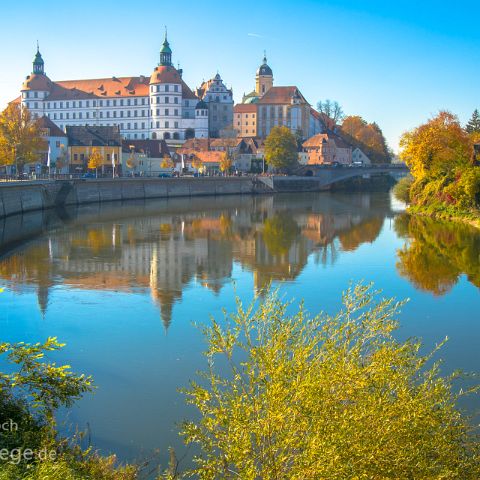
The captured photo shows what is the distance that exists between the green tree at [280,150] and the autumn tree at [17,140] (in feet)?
122

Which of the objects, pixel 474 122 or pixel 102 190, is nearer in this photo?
pixel 102 190

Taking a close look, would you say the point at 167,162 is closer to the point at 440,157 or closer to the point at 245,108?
the point at 245,108

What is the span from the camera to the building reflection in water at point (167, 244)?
2639 cm

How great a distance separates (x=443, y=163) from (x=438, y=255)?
80.5 feet

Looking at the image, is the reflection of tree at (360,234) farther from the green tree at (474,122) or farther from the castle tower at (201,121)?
the castle tower at (201,121)

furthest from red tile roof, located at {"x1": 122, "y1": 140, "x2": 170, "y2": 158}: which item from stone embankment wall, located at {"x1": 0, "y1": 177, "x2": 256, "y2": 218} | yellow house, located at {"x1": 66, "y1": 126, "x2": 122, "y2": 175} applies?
stone embankment wall, located at {"x1": 0, "y1": 177, "x2": 256, "y2": 218}

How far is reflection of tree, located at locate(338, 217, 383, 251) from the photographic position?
38812 millimetres

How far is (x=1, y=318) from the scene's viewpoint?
2017cm

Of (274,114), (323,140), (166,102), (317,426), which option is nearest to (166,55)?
(166,102)

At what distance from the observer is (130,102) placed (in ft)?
439

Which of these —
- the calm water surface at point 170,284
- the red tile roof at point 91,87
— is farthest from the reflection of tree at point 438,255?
the red tile roof at point 91,87

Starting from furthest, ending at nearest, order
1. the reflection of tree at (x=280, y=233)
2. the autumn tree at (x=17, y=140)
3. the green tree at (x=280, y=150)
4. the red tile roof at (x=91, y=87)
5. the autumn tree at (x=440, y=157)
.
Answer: the red tile roof at (x=91, y=87), the green tree at (x=280, y=150), the autumn tree at (x=17, y=140), the autumn tree at (x=440, y=157), the reflection of tree at (x=280, y=233)

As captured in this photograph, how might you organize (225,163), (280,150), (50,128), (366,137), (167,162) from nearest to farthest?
(50,128)
(167,162)
(280,150)
(225,163)
(366,137)

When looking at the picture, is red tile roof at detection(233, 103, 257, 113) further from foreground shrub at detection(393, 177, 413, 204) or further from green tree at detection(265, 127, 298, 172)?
foreground shrub at detection(393, 177, 413, 204)
